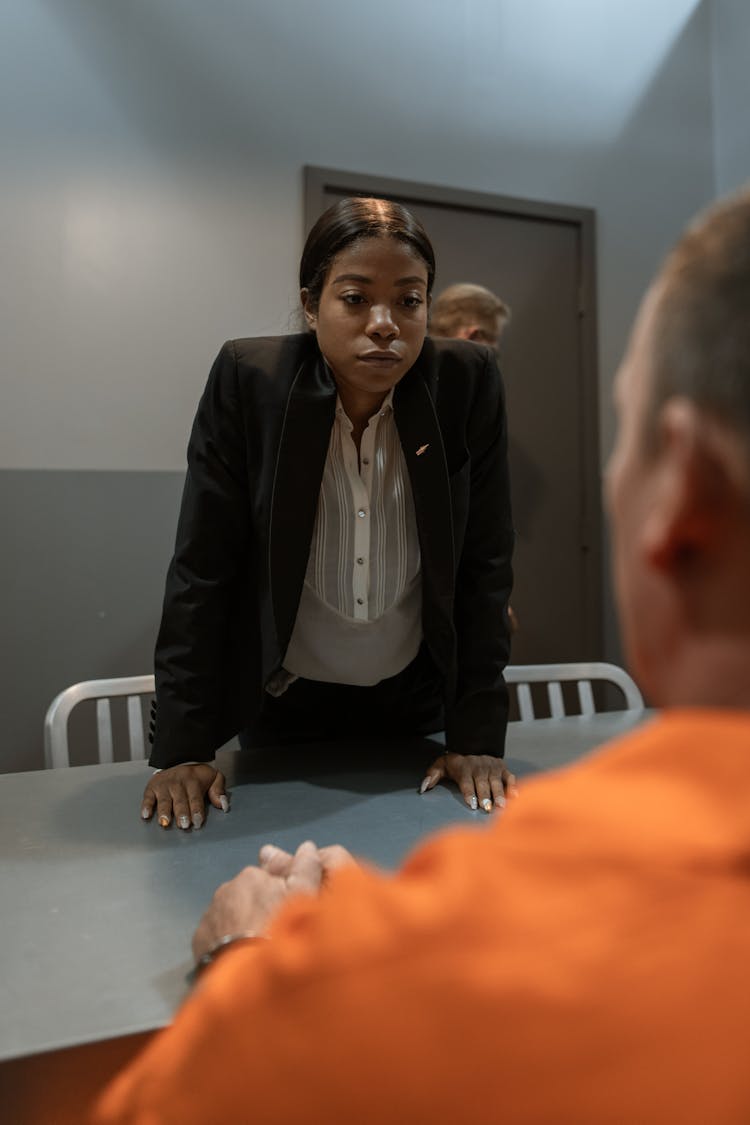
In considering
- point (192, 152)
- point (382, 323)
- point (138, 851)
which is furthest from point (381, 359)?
point (192, 152)

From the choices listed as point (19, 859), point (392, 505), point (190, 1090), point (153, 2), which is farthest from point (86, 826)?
point (153, 2)

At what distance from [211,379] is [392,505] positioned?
34 cm

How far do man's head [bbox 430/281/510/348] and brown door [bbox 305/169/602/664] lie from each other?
40 cm

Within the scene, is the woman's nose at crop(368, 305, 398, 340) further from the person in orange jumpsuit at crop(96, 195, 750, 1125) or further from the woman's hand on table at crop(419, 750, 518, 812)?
the person in orange jumpsuit at crop(96, 195, 750, 1125)

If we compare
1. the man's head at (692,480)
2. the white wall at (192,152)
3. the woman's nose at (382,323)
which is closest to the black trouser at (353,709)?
the woman's nose at (382,323)

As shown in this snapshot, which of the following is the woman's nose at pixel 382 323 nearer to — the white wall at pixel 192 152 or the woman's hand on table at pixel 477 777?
the woman's hand on table at pixel 477 777

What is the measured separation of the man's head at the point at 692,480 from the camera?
0.37 meters

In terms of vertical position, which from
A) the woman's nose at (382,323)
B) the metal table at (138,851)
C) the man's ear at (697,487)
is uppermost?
the woman's nose at (382,323)

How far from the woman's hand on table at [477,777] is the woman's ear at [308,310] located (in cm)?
72

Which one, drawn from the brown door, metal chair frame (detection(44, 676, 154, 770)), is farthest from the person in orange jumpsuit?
the brown door

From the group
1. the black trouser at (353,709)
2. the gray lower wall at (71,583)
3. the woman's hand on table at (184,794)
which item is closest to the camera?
the woman's hand on table at (184,794)

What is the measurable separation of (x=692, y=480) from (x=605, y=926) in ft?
0.62

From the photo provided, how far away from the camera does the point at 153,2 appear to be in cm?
250

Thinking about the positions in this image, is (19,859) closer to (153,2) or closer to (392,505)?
(392,505)
